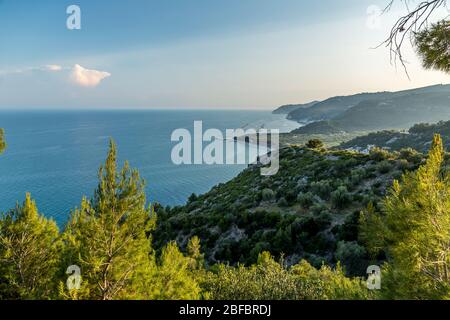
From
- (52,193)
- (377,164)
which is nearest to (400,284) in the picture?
(377,164)

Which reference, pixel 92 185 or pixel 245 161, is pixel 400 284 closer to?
pixel 92 185

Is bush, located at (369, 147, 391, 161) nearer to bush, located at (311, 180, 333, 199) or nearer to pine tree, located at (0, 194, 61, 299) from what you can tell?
bush, located at (311, 180, 333, 199)

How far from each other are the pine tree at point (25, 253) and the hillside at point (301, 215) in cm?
1137

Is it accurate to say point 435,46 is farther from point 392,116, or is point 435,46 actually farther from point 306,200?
point 392,116

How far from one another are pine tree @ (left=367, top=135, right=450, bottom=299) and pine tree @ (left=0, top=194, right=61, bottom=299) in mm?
8692

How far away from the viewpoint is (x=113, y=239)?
6.99m

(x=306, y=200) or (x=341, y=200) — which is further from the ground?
(x=341, y=200)

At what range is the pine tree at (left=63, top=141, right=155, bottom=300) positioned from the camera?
666 centimetres

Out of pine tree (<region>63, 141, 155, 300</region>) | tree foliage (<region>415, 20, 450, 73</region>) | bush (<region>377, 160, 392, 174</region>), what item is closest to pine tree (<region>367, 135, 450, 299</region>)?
tree foliage (<region>415, 20, 450, 73</region>)

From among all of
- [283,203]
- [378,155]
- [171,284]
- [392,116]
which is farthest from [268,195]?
[392,116]

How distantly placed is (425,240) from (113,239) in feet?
22.3
